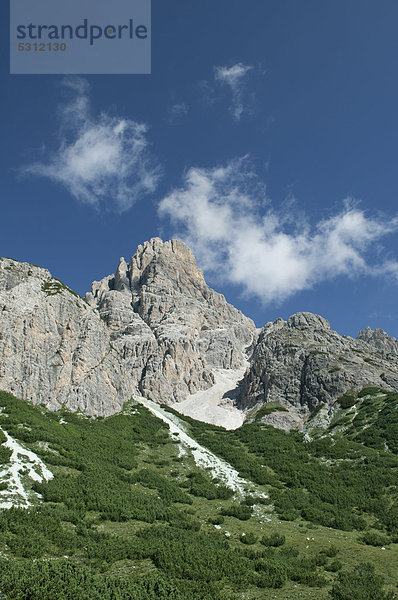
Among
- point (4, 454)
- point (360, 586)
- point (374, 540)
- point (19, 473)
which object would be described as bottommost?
point (374, 540)

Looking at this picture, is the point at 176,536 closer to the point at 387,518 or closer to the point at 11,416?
the point at 387,518

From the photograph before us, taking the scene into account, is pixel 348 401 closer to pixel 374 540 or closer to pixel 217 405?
pixel 217 405

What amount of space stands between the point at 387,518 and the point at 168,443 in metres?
33.2

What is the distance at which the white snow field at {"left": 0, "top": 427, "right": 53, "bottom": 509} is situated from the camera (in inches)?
962

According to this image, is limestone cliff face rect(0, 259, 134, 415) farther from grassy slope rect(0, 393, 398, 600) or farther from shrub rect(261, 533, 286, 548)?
shrub rect(261, 533, 286, 548)

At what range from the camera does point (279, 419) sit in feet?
337

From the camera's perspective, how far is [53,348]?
72.8 metres

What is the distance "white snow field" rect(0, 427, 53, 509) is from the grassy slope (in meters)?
1.29

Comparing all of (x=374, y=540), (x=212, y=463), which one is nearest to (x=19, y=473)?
(x=374, y=540)

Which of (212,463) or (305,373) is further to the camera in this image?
(305,373)

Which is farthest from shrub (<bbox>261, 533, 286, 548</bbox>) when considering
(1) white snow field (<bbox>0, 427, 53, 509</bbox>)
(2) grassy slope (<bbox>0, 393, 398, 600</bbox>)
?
(1) white snow field (<bbox>0, 427, 53, 509</bbox>)

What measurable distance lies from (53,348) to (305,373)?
257 ft

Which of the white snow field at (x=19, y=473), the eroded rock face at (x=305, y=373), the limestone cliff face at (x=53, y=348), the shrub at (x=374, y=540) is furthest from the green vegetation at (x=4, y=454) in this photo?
the eroded rock face at (x=305, y=373)

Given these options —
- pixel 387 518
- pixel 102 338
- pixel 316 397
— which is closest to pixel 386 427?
pixel 387 518
